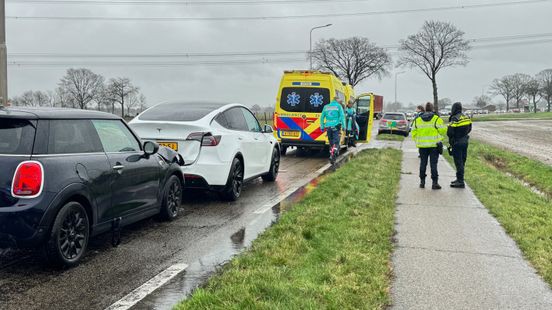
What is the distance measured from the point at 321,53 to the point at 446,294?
262ft

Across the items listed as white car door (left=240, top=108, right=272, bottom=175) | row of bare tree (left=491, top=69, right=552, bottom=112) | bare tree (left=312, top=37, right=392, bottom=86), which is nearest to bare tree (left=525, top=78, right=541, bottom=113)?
row of bare tree (left=491, top=69, right=552, bottom=112)

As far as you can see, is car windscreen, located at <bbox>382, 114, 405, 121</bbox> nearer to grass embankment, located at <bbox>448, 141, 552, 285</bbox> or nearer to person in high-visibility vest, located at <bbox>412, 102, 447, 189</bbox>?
grass embankment, located at <bbox>448, 141, 552, 285</bbox>

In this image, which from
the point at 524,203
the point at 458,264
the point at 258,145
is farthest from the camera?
the point at 258,145

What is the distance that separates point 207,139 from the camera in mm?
7742

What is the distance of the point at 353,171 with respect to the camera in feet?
39.1

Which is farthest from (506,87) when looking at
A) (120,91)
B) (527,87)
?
(120,91)

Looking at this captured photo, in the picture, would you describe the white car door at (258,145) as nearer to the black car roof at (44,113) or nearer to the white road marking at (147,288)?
the black car roof at (44,113)

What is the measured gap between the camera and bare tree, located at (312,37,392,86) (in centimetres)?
8138

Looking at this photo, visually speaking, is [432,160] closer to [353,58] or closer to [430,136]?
[430,136]

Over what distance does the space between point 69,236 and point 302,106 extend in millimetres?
12147

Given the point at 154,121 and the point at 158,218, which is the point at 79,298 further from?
the point at 154,121

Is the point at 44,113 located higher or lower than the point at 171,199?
higher

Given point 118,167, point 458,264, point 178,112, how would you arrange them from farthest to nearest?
point 178,112
point 118,167
point 458,264

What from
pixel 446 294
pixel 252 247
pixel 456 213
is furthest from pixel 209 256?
pixel 456 213
